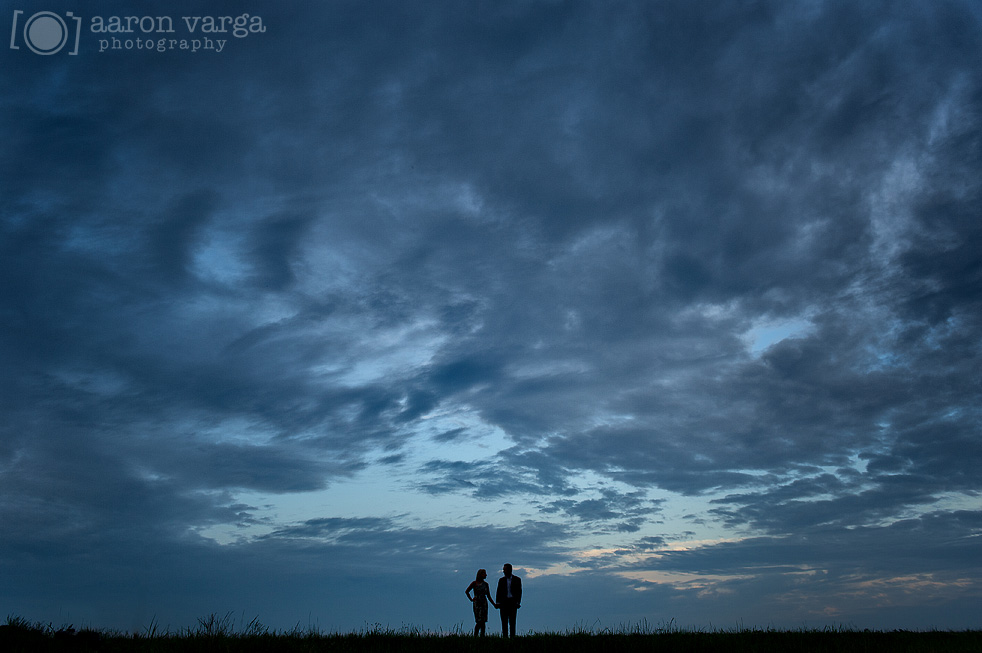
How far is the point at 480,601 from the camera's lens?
21297mm

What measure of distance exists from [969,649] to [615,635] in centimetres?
1123

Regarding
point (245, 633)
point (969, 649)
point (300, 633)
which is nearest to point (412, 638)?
point (300, 633)

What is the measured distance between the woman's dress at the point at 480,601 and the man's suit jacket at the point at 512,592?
53cm

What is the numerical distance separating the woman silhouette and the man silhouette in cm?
31

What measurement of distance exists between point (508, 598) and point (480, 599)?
1.11m

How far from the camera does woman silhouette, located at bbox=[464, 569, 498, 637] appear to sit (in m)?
21.2

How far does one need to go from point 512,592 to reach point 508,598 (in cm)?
24

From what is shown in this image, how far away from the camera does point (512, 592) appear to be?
2098cm

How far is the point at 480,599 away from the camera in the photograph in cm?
2133

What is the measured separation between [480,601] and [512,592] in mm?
1266

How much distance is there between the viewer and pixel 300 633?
18.6 metres

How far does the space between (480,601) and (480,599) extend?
65 mm

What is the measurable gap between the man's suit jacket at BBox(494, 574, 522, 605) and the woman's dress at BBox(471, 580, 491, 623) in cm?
53

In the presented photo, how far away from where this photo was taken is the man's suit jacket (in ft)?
68.7
